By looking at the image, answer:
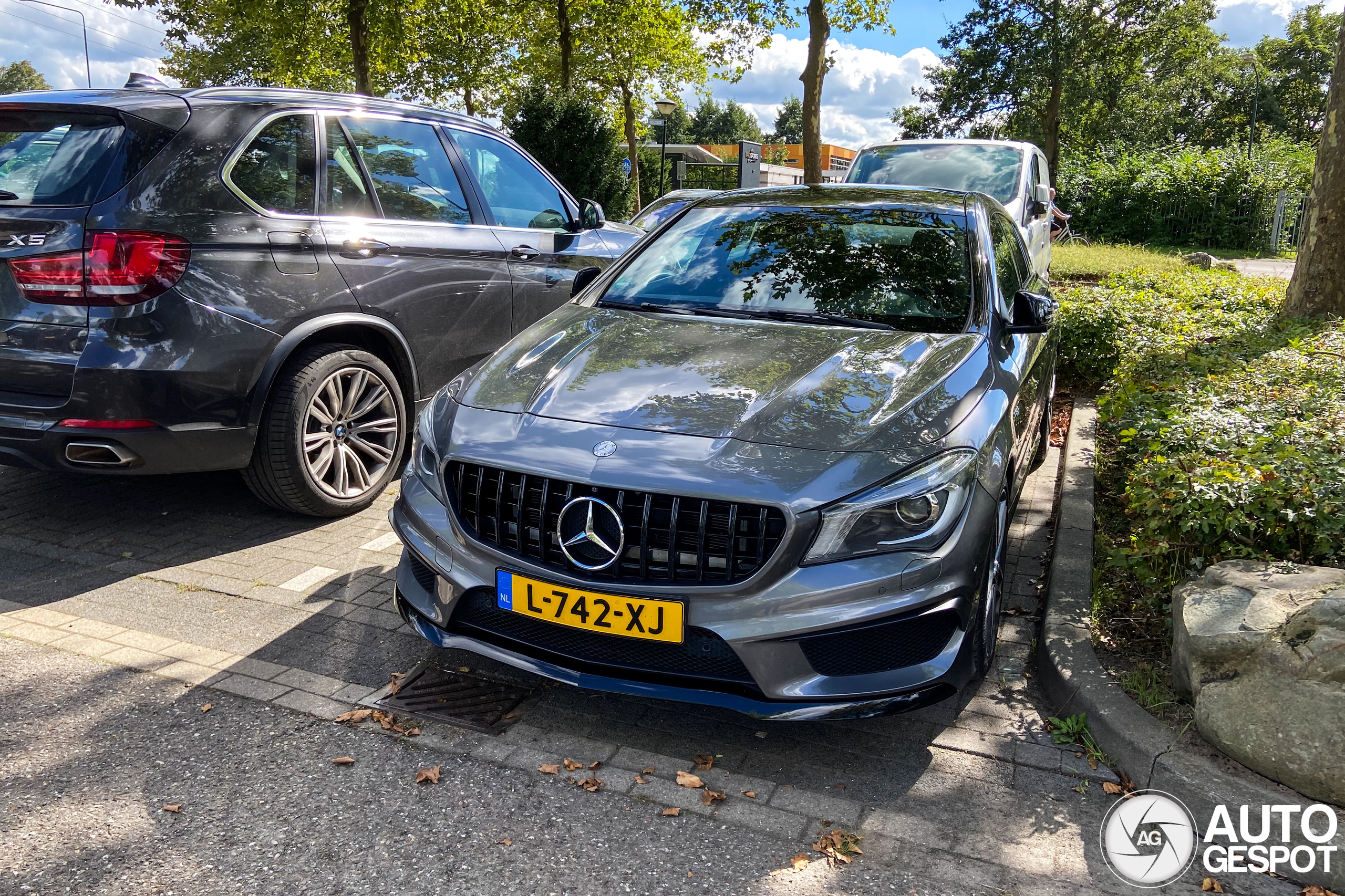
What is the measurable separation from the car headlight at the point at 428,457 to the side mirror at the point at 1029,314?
2.26 meters

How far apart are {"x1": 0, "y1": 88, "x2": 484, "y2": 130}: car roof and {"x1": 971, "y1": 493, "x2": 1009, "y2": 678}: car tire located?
11.9 feet

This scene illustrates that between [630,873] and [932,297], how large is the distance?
2416mm

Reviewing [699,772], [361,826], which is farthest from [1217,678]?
[361,826]

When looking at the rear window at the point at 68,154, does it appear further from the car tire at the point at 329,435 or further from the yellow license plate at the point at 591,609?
the yellow license plate at the point at 591,609

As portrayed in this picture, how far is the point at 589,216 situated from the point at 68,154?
308 cm

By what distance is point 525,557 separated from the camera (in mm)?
2875

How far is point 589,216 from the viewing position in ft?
21.0

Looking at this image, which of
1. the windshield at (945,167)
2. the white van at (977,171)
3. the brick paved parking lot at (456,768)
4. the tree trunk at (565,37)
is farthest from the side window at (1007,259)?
the tree trunk at (565,37)

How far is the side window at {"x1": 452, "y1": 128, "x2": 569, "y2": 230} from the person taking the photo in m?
5.67

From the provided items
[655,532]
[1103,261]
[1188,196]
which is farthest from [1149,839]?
[1188,196]

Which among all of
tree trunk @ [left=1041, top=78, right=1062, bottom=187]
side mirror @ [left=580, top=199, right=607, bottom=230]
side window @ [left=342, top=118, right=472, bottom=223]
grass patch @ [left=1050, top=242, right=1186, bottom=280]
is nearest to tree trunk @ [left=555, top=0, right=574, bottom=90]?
grass patch @ [left=1050, top=242, right=1186, bottom=280]

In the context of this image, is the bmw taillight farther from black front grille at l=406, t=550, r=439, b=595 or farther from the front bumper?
the front bumper

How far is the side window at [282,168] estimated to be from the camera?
171 inches

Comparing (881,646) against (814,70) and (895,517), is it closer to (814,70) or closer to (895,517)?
(895,517)
